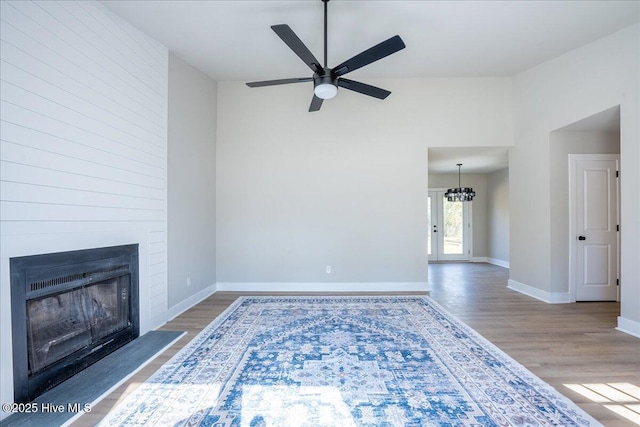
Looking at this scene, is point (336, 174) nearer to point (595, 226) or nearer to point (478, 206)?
point (595, 226)

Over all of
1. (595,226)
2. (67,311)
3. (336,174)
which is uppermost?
(336,174)

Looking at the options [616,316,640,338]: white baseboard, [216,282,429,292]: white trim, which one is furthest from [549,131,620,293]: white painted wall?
[216,282,429,292]: white trim

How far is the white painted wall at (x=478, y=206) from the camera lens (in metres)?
8.33

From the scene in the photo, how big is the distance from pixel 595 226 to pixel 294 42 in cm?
481

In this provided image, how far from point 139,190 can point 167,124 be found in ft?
3.10

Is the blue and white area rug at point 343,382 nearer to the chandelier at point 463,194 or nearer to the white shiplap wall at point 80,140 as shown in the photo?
the white shiplap wall at point 80,140

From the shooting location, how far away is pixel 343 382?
6.97 feet

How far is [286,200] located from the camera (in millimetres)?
4777

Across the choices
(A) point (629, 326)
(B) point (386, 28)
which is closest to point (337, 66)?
(B) point (386, 28)

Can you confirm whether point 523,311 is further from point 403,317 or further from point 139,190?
point 139,190

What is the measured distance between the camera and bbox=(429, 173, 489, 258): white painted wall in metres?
8.33

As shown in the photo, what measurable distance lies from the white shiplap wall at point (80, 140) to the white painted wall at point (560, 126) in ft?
16.8

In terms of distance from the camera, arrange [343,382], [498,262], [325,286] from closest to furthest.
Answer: [343,382] → [325,286] → [498,262]

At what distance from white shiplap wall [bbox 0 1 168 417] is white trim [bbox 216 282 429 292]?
1475mm
